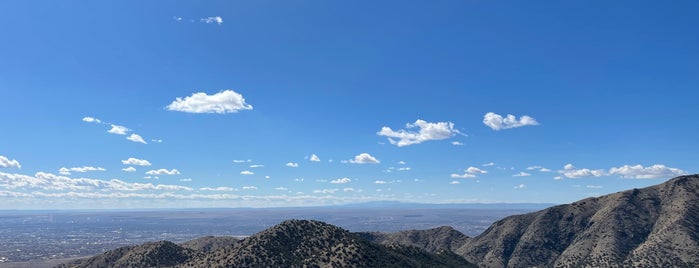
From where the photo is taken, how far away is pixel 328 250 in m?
124

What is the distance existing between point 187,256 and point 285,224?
62156 millimetres

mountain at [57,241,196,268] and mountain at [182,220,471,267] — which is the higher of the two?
mountain at [182,220,471,267]

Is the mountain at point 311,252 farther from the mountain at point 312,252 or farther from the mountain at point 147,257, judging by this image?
the mountain at point 147,257

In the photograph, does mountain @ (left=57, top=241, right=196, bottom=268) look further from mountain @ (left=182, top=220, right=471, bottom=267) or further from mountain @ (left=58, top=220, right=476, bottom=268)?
mountain @ (left=182, top=220, right=471, bottom=267)

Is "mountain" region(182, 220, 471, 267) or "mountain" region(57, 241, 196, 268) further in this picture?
"mountain" region(57, 241, 196, 268)

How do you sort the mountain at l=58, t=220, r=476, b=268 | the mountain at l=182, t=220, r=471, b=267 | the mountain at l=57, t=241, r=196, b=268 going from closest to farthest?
the mountain at l=182, t=220, r=471, b=267, the mountain at l=58, t=220, r=476, b=268, the mountain at l=57, t=241, r=196, b=268

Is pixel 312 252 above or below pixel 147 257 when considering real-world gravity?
above

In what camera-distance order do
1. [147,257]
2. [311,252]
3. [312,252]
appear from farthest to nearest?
[147,257] → [311,252] → [312,252]

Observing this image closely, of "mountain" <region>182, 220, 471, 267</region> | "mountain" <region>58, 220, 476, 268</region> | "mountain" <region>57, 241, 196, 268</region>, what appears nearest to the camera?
"mountain" <region>182, 220, 471, 267</region>

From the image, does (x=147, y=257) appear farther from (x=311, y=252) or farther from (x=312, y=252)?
(x=312, y=252)

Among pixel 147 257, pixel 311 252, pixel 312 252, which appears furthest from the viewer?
pixel 147 257

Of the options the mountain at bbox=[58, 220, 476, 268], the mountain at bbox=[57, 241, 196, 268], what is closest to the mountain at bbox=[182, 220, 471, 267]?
the mountain at bbox=[58, 220, 476, 268]

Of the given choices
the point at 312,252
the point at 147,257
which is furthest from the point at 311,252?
the point at 147,257

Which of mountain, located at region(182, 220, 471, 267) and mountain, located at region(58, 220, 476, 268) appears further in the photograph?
mountain, located at region(58, 220, 476, 268)
